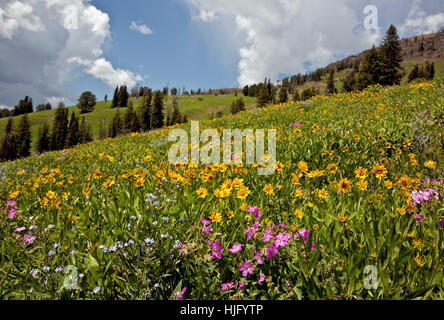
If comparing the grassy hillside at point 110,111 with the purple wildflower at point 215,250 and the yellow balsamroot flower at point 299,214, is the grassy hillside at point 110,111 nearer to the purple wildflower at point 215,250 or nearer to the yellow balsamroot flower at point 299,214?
the yellow balsamroot flower at point 299,214

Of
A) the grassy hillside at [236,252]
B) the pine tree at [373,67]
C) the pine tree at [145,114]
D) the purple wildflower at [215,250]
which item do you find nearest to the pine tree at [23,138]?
the pine tree at [145,114]

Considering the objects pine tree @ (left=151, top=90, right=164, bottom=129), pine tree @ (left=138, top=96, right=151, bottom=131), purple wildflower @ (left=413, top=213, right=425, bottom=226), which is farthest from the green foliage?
purple wildflower @ (left=413, top=213, right=425, bottom=226)

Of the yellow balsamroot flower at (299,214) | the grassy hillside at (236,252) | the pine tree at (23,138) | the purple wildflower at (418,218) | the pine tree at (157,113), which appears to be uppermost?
the pine tree at (157,113)

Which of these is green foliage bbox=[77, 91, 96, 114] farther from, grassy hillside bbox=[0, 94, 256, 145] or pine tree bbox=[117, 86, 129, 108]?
pine tree bbox=[117, 86, 129, 108]

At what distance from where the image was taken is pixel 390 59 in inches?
1500

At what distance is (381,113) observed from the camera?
763 centimetres

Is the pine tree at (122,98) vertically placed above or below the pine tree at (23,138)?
above

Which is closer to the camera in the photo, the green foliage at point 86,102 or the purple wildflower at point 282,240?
the purple wildflower at point 282,240

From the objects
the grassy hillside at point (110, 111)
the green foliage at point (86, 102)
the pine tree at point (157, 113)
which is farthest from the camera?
the green foliage at point (86, 102)

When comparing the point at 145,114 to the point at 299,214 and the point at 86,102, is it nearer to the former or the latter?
the point at 299,214

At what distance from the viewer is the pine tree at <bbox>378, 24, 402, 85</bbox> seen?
1480 inches

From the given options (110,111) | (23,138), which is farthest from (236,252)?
(110,111)

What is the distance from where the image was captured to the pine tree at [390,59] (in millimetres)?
37594
